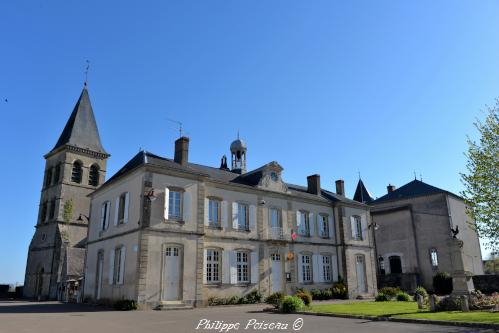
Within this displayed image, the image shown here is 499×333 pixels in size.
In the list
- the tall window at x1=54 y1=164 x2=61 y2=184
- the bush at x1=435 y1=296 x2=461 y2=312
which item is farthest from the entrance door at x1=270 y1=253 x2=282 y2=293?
the tall window at x1=54 y1=164 x2=61 y2=184

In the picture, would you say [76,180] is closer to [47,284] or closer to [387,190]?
[47,284]

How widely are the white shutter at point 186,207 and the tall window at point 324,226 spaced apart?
402 inches

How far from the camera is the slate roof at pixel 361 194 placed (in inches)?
1662

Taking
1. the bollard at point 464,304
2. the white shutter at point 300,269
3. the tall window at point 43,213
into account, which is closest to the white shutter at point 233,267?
the white shutter at point 300,269

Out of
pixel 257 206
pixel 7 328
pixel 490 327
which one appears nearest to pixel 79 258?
pixel 257 206

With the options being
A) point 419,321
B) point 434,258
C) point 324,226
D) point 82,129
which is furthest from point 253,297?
point 82,129

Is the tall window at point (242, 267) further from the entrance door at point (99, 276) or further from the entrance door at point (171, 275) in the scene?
the entrance door at point (99, 276)

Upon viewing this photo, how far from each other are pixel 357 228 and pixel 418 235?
25.4 feet

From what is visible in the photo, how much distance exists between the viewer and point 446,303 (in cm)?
1325

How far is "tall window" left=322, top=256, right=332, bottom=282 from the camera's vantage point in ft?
81.3

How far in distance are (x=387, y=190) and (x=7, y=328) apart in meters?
37.1

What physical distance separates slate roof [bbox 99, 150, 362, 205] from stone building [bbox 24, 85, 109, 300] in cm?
1563

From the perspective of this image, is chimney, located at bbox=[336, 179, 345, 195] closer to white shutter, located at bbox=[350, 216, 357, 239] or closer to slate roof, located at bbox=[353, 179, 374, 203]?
white shutter, located at bbox=[350, 216, 357, 239]

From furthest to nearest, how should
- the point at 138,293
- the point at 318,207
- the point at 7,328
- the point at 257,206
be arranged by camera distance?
the point at 318,207 → the point at 257,206 → the point at 138,293 → the point at 7,328
